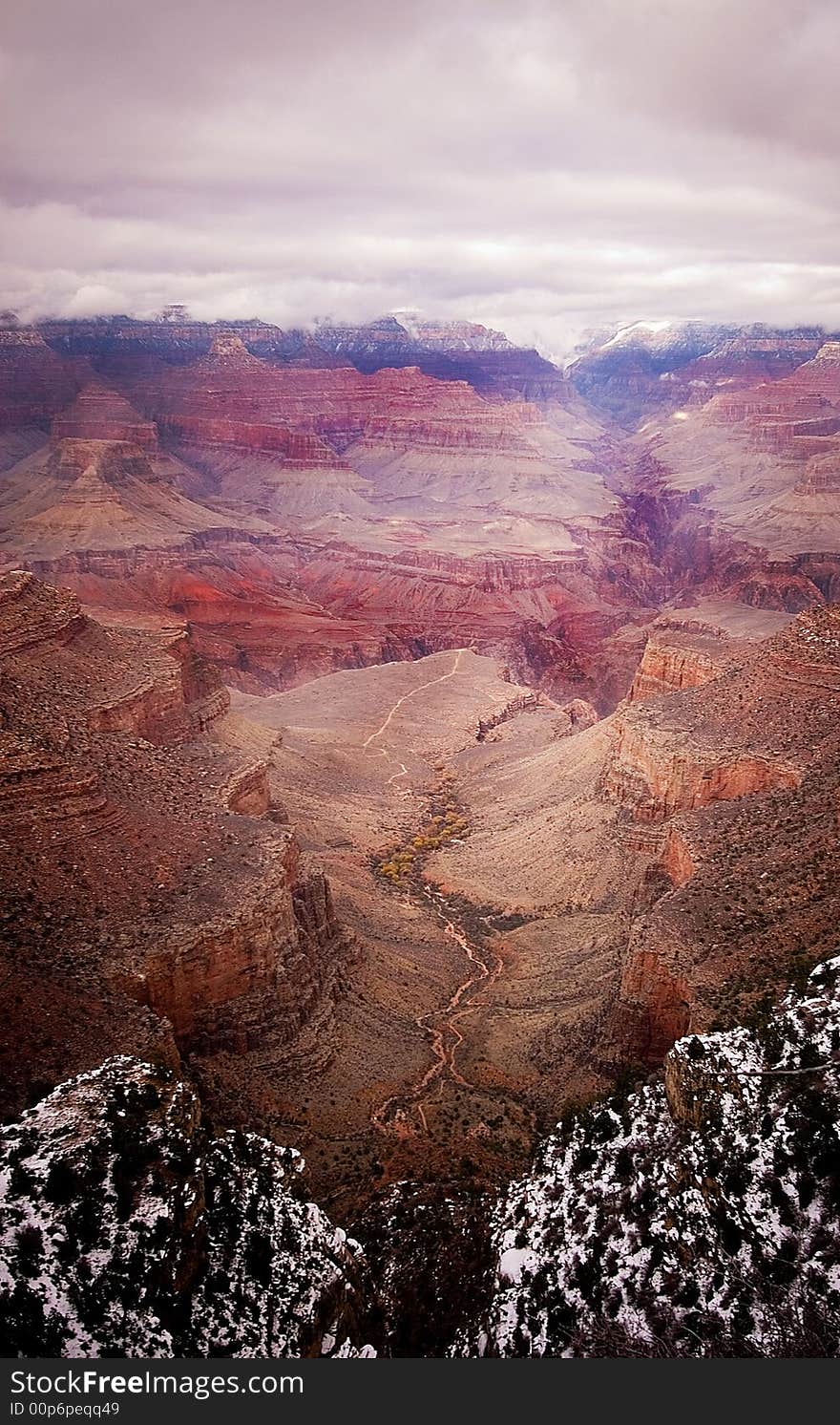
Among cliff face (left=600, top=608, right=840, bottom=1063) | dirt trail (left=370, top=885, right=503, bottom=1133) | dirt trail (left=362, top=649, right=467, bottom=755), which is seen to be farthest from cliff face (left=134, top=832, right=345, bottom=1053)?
dirt trail (left=362, top=649, right=467, bottom=755)

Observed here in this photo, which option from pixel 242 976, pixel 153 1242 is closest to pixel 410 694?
pixel 242 976

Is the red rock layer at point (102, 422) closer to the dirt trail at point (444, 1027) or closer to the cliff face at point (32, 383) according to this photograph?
the cliff face at point (32, 383)

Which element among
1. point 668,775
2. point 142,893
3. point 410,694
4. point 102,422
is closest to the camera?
point 142,893

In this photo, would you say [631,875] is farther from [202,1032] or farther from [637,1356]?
[637,1356]

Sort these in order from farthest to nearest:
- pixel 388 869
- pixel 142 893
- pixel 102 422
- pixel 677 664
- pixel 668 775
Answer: pixel 102 422 → pixel 677 664 → pixel 388 869 → pixel 668 775 → pixel 142 893

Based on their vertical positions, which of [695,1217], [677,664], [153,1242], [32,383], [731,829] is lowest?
[695,1217]

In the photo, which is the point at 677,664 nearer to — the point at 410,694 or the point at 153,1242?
the point at 410,694

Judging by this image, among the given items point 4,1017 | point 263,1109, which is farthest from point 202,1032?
point 4,1017

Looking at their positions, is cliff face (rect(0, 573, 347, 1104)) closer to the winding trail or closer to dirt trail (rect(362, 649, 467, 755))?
the winding trail
